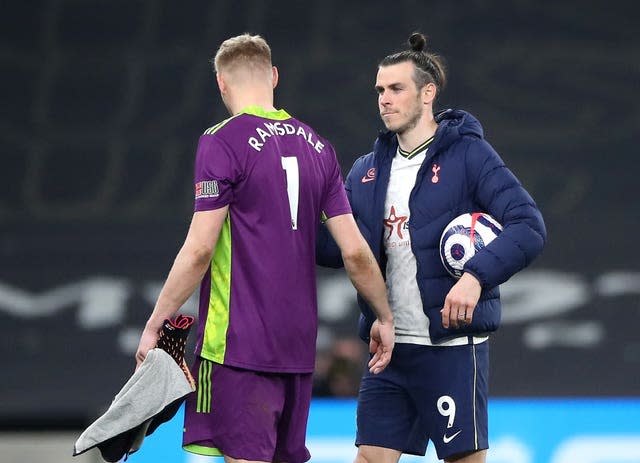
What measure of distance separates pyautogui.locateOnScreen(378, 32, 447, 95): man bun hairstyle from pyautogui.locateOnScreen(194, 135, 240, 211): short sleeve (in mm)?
829

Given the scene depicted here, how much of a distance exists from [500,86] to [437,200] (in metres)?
5.29

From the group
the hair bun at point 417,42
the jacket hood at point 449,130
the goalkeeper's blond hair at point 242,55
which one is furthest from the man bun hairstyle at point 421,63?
the goalkeeper's blond hair at point 242,55

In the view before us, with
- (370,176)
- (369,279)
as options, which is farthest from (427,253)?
(370,176)

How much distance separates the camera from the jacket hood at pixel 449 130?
14.6 feet

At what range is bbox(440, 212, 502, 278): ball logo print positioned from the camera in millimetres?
4273

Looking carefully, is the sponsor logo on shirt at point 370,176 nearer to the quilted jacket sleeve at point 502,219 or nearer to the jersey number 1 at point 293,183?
the quilted jacket sleeve at point 502,219

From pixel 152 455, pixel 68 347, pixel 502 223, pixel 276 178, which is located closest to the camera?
pixel 276 178

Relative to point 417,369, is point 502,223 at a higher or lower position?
higher

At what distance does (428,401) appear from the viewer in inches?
174

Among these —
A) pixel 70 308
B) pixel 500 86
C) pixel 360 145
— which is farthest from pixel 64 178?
pixel 500 86

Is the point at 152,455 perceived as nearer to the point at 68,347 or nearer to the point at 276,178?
the point at 276,178

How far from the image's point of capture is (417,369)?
4441 mm

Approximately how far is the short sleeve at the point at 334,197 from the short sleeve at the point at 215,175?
1.18ft

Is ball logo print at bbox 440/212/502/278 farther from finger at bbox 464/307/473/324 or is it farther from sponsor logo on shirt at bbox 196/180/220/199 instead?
sponsor logo on shirt at bbox 196/180/220/199
